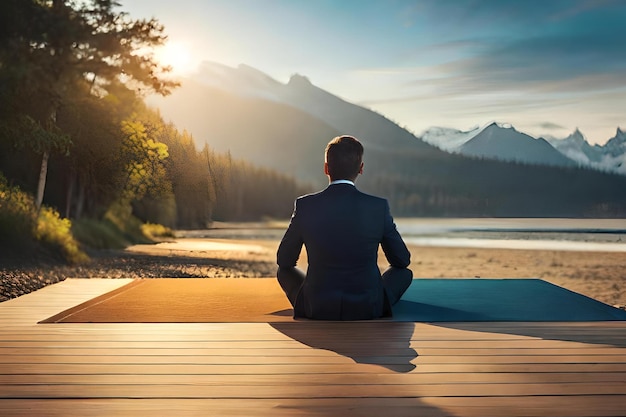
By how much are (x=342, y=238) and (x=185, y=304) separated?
1.25m

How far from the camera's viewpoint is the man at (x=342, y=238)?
2.49 metres

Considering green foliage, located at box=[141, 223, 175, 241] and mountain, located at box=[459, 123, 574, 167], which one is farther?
mountain, located at box=[459, 123, 574, 167]

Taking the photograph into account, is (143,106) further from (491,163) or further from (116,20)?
(491,163)

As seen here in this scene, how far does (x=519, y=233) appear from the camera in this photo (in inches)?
1010

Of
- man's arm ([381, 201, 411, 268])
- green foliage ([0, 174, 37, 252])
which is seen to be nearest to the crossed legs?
man's arm ([381, 201, 411, 268])

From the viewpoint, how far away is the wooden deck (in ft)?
4.88

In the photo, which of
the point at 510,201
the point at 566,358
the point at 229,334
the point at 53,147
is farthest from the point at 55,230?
the point at 510,201

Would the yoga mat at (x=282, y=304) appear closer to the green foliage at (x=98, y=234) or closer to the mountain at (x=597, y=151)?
the green foliage at (x=98, y=234)

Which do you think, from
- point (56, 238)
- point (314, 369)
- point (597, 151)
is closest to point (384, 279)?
point (314, 369)

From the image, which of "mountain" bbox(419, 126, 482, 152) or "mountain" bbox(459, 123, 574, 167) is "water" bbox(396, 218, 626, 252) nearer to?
"mountain" bbox(459, 123, 574, 167)

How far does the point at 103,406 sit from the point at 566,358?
1372 millimetres

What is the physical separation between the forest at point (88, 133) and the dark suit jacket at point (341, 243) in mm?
4800

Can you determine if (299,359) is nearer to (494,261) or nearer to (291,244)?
(291,244)

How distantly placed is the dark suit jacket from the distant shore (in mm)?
2862
